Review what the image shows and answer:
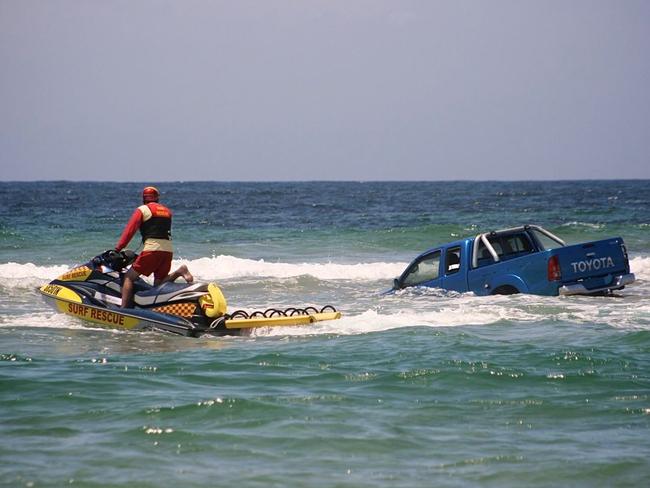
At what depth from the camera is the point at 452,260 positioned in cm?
1700

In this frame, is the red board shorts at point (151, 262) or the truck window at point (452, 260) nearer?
the red board shorts at point (151, 262)

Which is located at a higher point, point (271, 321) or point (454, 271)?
point (454, 271)

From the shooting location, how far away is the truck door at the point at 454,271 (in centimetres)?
1653

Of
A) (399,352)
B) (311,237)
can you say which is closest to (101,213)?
(311,237)

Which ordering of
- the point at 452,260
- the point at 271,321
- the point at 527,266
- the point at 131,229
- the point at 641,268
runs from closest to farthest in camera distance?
1. the point at 131,229
2. the point at 271,321
3. the point at 527,266
4. the point at 452,260
5. the point at 641,268

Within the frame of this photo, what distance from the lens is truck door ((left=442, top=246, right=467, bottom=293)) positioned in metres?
16.5

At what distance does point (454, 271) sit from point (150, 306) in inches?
222

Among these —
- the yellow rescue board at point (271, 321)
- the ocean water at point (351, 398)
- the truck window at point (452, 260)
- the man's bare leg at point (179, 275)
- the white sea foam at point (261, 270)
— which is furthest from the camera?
the white sea foam at point (261, 270)

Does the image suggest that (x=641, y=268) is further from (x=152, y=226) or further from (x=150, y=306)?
(x=152, y=226)

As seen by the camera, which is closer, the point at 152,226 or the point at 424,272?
the point at 152,226

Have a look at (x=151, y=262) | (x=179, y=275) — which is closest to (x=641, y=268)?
(x=179, y=275)

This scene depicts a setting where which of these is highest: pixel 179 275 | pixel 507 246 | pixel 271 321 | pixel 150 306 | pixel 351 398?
pixel 507 246

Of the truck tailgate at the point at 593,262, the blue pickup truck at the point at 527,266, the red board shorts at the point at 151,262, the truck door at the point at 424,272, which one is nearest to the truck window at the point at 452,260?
the blue pickup truck at the point at 527,266

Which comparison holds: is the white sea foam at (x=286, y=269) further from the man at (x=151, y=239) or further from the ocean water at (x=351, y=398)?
the man at (x=151, y=239)
